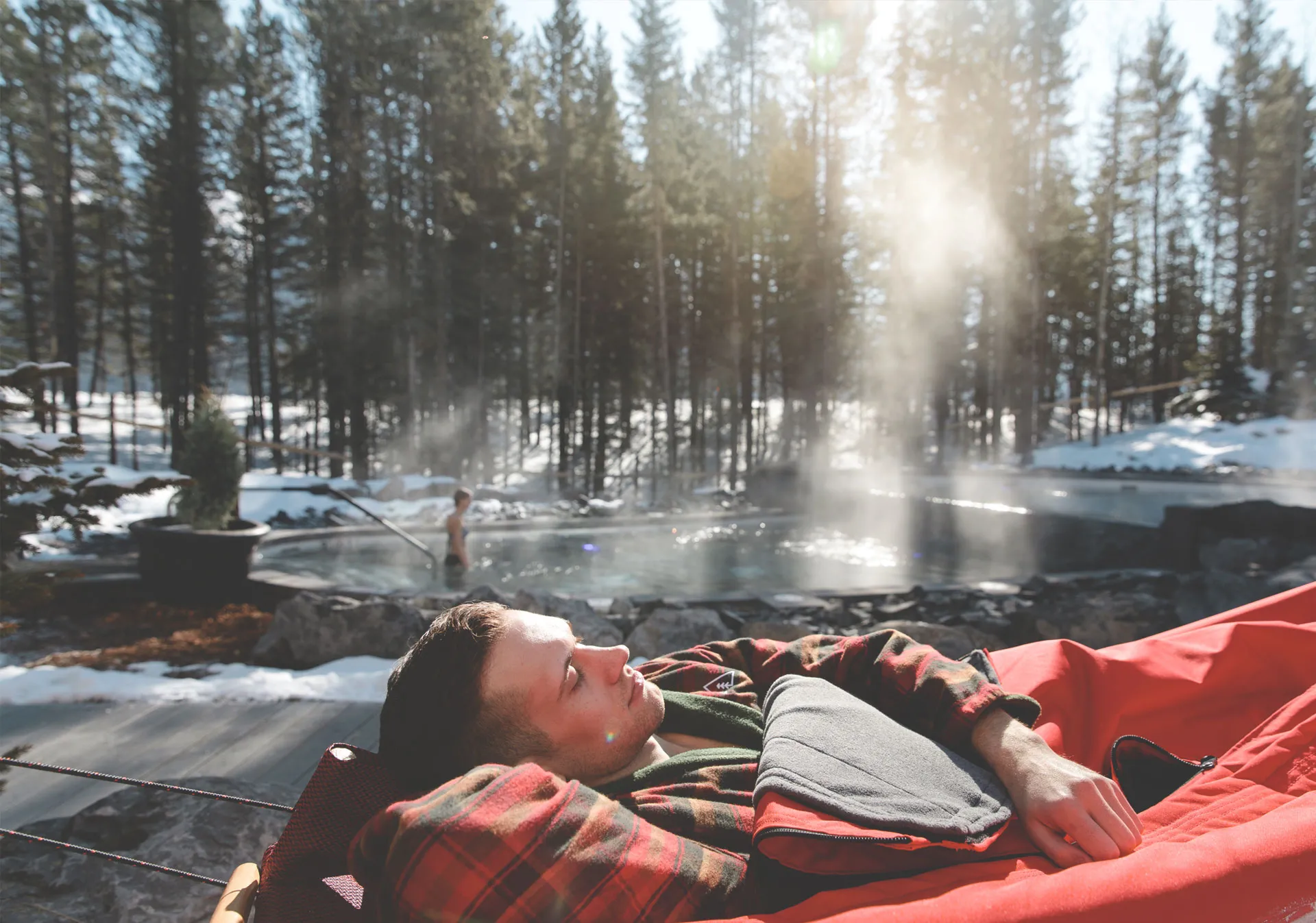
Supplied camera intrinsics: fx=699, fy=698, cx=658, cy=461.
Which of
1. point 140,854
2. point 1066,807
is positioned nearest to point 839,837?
point 1066,807

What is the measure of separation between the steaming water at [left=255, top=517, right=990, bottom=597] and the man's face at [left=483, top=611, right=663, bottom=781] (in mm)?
6021

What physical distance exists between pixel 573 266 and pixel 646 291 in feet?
7.63

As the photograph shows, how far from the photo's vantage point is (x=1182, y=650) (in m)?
1.81

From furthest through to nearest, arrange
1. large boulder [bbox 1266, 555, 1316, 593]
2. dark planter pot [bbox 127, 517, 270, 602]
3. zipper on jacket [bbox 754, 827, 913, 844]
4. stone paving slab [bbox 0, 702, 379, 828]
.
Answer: dark planter pot [bbox 127, 517, 270, 602] → large boulder [bbox 1266, 555, 1316, 593] → stone paving slab [bbox 0, 702, 379, 828] → zipper on jacket [bbox 754, 827, 913, 844]

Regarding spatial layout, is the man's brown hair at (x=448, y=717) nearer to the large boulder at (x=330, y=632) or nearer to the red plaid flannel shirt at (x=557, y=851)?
the red plaid flannel shirt at (x=557, y=851)

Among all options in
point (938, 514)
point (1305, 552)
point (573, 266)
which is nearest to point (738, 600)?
point (1305, 552)

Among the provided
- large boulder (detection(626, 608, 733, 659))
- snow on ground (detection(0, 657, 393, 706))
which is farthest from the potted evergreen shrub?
large boulder (detection(626, 608, 733, 659))

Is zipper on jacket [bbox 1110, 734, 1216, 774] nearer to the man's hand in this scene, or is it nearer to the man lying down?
the man lying down

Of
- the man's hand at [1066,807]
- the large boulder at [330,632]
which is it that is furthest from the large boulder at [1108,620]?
the large boulder at [330,632]

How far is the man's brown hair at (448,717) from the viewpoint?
3.91 ft

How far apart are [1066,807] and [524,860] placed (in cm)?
88

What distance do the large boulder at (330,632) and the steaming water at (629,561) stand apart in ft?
9.56

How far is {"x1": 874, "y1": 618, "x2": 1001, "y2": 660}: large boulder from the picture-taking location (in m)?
3.94

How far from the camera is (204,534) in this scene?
5602mm
